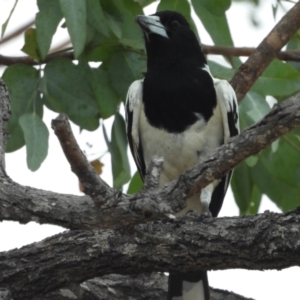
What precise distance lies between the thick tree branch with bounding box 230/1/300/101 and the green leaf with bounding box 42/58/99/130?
0.68m

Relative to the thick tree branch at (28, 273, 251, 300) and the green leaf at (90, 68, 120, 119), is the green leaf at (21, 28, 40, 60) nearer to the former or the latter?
the green leaf at (90, 68, 120, 119)

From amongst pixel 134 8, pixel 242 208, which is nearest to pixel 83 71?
pixel 134 8

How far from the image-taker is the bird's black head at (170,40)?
3812mm

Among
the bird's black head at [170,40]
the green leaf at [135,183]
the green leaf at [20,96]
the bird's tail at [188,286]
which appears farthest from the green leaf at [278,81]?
the green leaf at [20,96]

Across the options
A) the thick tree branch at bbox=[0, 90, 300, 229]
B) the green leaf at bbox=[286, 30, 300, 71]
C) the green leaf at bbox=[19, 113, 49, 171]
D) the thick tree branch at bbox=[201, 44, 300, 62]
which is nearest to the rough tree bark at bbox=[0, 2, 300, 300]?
the thick tree branch at bbox=[0, 90, 300, 229]

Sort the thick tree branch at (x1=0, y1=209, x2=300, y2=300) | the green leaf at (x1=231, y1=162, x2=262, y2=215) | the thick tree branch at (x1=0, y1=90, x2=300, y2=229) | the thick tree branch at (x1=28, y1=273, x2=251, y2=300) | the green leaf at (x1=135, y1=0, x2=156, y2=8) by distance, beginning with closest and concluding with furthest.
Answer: the thick tree branch at (x1=0, y1=90, x2=300, y2=229), the thick tree branch at (x1=0, y1=209, x2=300, y2=300), the thick tree branch at (x1=28, y1=273, x2=251, y2=300), the green leaf at (x1=135, y1=0, x2=156, y2=8), the green leaf at (x1=231, y1=162, x2=262, y2=215)

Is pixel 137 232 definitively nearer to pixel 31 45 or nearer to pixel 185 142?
pixel 185 142

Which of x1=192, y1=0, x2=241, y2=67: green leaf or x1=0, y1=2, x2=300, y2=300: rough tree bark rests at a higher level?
x1=192, y1=0, x2=241, y2=67: green leaf

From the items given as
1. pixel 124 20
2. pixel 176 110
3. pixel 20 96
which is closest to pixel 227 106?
pixel 176 110

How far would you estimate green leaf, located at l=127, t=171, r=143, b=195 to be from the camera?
3.94 metres

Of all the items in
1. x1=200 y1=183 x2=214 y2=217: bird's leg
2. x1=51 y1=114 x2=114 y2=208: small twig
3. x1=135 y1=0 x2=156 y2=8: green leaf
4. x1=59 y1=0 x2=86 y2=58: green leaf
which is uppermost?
x1=135 y1=0 x2=156 y2=8: green leaf

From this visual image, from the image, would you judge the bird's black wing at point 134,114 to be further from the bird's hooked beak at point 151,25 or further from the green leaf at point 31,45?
the green leaf at point 31,45

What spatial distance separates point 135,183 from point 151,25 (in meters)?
0.81

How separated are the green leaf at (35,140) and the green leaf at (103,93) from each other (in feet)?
1.29
